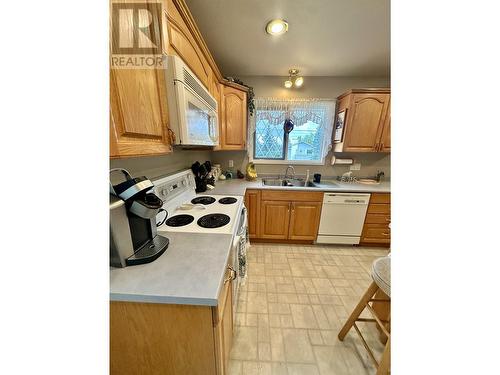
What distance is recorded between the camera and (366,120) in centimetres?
229

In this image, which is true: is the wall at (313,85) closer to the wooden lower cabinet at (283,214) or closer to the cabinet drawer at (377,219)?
the wooden lower cabinet at (283,214)

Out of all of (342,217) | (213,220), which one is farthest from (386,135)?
(213,220)

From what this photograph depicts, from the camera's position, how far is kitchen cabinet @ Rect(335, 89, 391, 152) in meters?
2.22

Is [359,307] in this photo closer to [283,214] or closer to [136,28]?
[283,214]

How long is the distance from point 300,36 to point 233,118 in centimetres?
107

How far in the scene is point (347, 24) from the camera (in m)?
1.46

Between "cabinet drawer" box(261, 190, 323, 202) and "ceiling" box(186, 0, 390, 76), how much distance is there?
155cm

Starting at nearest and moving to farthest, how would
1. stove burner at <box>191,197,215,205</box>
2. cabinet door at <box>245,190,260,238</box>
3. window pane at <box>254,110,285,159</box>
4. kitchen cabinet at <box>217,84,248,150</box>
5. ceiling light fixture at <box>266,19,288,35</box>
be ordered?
1. ceiling light fixture at <box>266,19,288,35</box>
2. stove burner at <box>191,197,215,205</box>
3. kitchen cabinet at <box>217,84,248,150</box>
4. cabinet door at <box>245,190,260,238</box>
5. window pane at <box>254,110,285,159</box>

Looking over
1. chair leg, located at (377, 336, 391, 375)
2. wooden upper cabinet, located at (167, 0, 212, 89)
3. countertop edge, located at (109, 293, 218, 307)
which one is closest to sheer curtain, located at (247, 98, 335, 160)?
wooden upper cabinet, located at (167, 0, 212, 89)

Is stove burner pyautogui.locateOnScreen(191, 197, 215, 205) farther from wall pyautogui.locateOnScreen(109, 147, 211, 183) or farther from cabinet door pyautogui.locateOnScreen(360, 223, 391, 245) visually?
cabinet door pyautogui.locateOnScreen(360, 223, 391, 245)

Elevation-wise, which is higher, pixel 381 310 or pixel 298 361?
pixel 381 310
